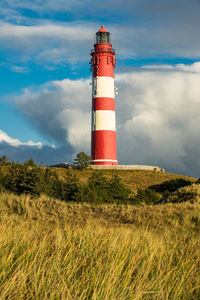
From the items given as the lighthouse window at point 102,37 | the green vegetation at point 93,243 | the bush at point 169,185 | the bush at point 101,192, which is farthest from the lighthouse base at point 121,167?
the lighthouse window at point 102,37

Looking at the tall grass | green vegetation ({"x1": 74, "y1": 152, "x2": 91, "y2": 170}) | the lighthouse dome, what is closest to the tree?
green vegetation ({"x1": 74, "y1": 152, "x2": 91, "y2": 170})

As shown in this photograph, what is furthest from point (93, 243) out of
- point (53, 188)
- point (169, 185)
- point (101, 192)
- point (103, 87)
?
point (103, 87)

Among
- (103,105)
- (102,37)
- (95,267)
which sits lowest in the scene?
(95,267)

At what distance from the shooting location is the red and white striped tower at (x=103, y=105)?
1854 inches

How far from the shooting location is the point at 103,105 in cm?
4744

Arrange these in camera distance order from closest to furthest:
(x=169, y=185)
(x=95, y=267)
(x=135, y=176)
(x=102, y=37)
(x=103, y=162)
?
(x=95, y=267), (x=169, y=185), (x=103, y=162), (x=102, y=37), (x=135, y=176)

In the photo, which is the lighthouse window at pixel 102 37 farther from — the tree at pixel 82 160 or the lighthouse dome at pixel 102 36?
the tree at pixel 82 160

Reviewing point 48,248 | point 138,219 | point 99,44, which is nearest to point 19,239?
point 48,248

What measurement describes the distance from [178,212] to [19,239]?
10648 millimetres

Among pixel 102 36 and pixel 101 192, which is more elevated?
pixel 102 36

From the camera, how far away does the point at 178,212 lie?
16047 millimetres

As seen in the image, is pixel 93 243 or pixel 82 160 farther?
pixel 82 160

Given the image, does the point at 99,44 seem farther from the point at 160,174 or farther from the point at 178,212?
the point at 178,212

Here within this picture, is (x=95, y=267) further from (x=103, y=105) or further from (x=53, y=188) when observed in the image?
(x=103, y=105)
